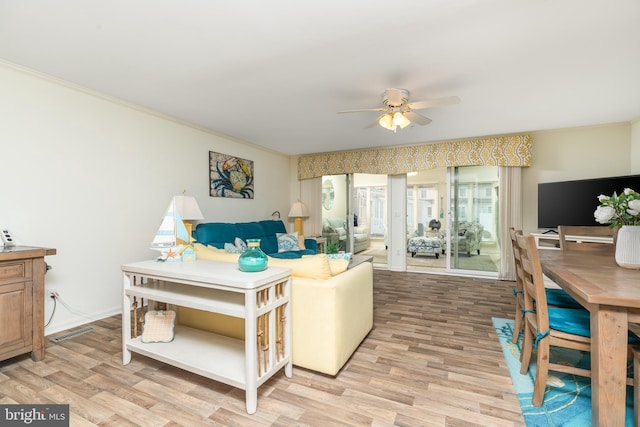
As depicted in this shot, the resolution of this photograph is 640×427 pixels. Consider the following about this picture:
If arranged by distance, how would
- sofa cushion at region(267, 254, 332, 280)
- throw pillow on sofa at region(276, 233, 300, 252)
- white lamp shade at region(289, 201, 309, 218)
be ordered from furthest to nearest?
white lamp shade at region(289, 201, 309, 218) → throw pillow on sofa at region(276, 233, 300, 252) → sofa cushion at region(267, 254, 332, 280)

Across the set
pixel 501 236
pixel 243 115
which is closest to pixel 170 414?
pixel 243 115

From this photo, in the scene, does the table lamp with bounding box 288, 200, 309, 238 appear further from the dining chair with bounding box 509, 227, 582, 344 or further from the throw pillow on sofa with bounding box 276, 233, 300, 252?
the dining chair with bounding box 509, 227, 582, 344

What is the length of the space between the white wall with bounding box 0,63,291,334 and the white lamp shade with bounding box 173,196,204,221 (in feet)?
0.98

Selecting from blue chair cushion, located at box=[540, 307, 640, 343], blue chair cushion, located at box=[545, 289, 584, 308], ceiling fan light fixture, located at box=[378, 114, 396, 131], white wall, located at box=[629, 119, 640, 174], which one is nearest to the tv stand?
white wall, located at box=[629, 119, 640, 174]

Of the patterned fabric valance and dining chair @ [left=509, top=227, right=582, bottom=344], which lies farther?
the patterned fabric valance

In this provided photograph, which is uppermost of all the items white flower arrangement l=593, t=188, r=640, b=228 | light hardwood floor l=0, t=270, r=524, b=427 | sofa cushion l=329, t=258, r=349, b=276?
white flower arrangement l=593, t=188, r=640, b=228

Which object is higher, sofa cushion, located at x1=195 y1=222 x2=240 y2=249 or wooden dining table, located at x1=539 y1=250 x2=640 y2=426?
sofa cushion, located at x1=195 y1=222 x2=240 y2=249

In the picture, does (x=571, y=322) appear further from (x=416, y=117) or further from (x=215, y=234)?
(x=215, y=234)

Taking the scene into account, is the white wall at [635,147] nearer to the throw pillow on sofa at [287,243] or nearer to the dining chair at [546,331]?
the dining chair at [546,331]

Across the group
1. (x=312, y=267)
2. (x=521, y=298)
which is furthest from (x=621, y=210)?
(x=312, y=267)

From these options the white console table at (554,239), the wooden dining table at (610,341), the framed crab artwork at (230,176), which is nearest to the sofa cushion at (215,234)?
the framed crab artwork at (230,176)

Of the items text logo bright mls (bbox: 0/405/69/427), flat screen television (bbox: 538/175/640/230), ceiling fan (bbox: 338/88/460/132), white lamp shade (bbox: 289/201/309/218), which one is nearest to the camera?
text logo bright mls (bbox: 0/405/69/427)

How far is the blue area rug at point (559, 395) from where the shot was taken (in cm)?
150

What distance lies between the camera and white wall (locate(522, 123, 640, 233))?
4004 millimetres
